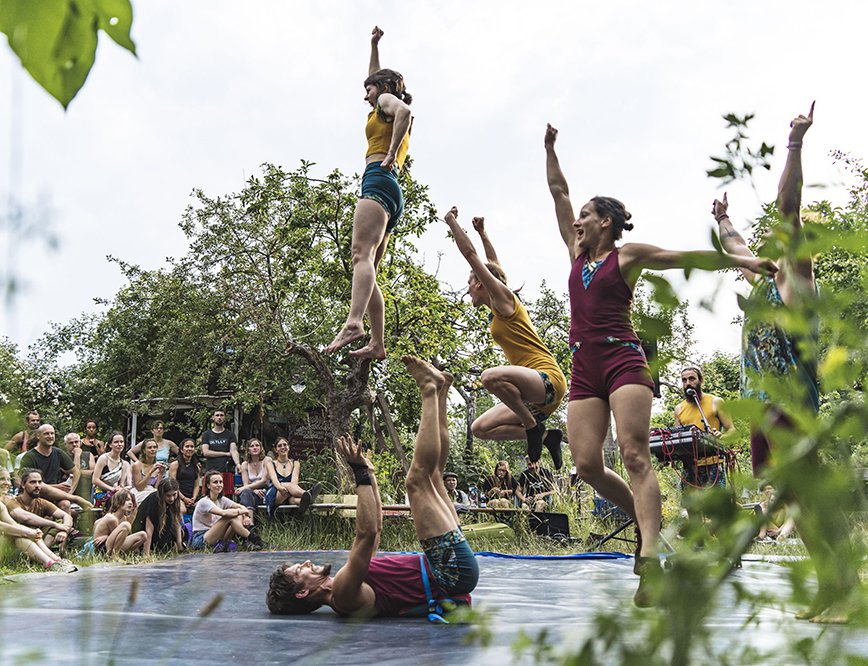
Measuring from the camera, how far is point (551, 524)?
7742 mm

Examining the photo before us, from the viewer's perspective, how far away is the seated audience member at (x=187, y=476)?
7.95m

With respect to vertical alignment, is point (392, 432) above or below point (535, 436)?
above

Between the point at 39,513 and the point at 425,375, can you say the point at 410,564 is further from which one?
the point at 39,513

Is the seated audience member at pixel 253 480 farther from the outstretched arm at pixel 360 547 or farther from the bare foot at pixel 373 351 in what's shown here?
the outstretched arm at pixel 360 547

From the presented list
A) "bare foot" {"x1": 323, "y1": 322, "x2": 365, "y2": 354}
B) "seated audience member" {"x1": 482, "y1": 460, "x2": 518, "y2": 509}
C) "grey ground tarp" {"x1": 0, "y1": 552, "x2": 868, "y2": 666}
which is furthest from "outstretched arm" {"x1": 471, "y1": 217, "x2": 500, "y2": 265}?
"seated audience member" {"x1": 482, "y1": 460, "x2": 518, "y2": 509}

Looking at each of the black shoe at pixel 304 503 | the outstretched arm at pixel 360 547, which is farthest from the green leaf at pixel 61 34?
the black shoe at pixel 304 503

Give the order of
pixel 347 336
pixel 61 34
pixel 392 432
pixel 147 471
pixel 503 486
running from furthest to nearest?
pixel 392 432, pixel 503 486, pixel 147 471, pixel 347 336, pixel 61 34

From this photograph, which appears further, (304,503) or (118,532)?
(304,503)

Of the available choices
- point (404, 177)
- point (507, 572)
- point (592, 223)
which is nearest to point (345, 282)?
point (404, 177)

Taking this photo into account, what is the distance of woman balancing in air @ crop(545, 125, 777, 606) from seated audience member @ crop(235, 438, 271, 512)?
5.72 meters

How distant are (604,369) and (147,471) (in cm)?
607

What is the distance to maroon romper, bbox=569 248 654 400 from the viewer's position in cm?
280

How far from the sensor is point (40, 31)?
575 mm

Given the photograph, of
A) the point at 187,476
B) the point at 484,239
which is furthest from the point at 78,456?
the point at 484,239
